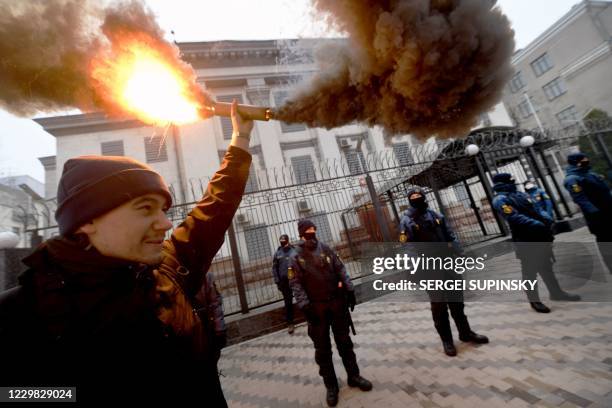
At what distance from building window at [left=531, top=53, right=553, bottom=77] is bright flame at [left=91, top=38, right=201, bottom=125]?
42398 millimetres

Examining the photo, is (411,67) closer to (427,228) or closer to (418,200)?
(418,200)

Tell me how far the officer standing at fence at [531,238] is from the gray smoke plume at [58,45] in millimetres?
5497

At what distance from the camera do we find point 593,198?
4879 millimetres

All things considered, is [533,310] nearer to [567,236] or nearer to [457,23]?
[457,23]

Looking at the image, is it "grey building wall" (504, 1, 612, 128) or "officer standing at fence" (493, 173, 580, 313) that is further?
"grey building wall" (504, 1, 612, 128)

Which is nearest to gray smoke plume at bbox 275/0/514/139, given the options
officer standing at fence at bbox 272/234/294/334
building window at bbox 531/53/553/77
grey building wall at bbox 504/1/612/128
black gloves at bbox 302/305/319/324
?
black gloves at bbox 302/305/319/324

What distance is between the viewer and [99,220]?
1157mm

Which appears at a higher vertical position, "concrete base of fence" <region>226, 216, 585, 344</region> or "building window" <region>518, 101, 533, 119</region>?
"building window" <region>518, 101, 533, 119</region>

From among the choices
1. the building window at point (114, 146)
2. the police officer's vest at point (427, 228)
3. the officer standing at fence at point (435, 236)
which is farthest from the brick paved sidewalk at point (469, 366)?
Answer: the building window at point (114, 146)

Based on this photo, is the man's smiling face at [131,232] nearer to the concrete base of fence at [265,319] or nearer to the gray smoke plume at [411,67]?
the gray smoke plume at [411,67]

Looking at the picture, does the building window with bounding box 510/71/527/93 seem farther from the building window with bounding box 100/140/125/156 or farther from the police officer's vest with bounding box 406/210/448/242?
the building window with bounding box 100/140/125/156

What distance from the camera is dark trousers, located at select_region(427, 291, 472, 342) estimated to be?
3.94 metres

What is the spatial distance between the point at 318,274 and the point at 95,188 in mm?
3121

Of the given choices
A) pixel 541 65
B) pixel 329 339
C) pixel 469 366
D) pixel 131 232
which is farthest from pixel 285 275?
pixel 541 65
